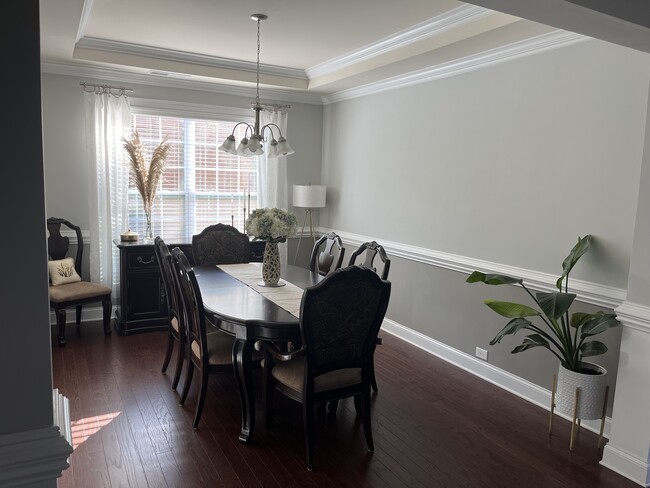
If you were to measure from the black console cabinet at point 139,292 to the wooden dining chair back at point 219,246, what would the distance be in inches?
23.9

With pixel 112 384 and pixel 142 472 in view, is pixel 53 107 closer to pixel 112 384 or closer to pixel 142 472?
pixel 112 384

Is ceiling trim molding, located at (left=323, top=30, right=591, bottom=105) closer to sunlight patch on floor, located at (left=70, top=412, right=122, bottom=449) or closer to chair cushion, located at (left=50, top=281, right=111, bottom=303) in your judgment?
chair cushion, located at (left=50, top=281, right=111, bottom=303)

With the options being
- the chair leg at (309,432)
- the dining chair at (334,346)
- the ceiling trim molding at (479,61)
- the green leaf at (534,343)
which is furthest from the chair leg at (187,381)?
the ceiling trim molding at (479,61)

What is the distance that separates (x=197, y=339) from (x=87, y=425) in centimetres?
84

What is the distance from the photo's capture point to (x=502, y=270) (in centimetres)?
395

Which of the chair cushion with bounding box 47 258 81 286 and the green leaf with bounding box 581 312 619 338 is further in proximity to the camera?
the chair cushion with bounding box 47 258 81 286

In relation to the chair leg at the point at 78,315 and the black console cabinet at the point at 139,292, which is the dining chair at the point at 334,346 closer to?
the black console cabinet at the point at 139,292

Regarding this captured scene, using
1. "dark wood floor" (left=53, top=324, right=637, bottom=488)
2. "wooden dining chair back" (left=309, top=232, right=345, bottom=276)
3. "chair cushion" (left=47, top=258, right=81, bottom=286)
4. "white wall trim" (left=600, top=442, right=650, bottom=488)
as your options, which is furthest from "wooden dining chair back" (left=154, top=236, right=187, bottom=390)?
"white wall trim" (left=600, top=442, right=650, bottom=488)

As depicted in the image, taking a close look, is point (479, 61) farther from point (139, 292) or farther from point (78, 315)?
point (78, 315)

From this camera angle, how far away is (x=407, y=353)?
467cm

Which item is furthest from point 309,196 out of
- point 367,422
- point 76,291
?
point 367,422

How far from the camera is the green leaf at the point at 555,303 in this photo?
291 cm

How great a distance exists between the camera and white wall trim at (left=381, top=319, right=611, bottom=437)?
359cm

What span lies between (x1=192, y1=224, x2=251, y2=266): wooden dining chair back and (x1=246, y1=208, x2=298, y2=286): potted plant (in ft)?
3.45
